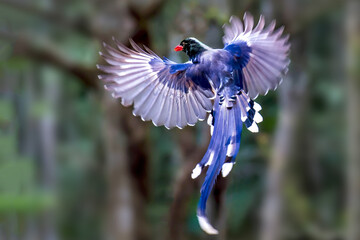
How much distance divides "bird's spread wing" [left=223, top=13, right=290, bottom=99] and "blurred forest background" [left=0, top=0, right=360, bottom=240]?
0.92 metres

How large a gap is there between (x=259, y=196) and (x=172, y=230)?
3013 mm

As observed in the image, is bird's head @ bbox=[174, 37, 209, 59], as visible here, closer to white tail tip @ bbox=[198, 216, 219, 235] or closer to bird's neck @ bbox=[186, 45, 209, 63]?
bird's neck @ bbox=[186, 45, 209, 63]

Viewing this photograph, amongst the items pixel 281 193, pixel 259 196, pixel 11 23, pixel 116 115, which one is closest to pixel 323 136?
pixel 259 196

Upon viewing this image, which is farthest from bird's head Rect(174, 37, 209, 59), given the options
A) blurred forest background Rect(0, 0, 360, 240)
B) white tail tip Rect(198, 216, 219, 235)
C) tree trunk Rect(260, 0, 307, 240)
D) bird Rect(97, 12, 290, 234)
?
tree trunk Rect(260, 0, 307, 240)

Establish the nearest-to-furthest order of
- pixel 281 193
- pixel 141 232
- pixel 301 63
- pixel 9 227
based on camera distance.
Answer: pixel 141 232, pixel 301 63, pixel 281 193, pixel 9 227

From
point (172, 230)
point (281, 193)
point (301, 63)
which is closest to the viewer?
point (172, 230)

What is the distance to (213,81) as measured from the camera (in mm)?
1088

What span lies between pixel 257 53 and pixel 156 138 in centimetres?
530

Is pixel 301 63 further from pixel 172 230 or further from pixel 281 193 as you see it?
pixel 172 230

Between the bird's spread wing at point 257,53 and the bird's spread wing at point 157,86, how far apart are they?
76 mm

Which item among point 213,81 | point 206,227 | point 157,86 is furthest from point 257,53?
point 206,227

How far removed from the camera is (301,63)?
15.1 ft

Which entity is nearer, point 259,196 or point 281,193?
point 281,193

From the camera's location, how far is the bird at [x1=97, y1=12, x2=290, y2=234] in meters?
1.04
